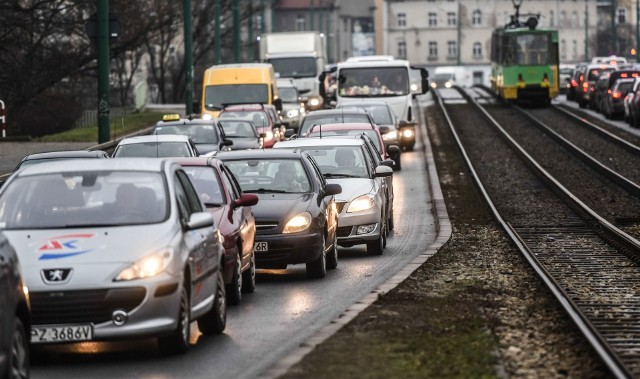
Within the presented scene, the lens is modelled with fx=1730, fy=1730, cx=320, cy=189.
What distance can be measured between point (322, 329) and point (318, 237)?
4.96m

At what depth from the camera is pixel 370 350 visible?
477 inches

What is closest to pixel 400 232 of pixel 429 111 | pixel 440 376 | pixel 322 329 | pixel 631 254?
pixel 631 254

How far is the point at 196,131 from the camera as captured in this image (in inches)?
1308

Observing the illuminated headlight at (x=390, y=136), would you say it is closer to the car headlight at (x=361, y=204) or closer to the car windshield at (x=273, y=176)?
the car headlight at (x=361, y=204)

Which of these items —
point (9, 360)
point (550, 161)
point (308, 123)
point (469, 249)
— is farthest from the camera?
point (550, 161)

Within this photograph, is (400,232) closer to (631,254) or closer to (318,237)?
(631,254)

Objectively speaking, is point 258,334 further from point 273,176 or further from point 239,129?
point 239,129

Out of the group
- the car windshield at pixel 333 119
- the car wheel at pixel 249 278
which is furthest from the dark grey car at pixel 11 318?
the car windshield at pixel 333 119

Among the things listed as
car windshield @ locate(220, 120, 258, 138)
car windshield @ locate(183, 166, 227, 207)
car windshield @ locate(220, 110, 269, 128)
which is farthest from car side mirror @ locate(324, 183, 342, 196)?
car windshield @ locate(220, 110, 269, 128)

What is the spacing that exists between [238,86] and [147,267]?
37.5 metres

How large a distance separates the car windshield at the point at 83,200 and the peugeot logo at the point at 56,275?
77 centimetres

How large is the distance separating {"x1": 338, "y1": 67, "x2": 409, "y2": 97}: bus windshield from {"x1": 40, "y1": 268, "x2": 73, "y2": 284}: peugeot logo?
37.5 meters

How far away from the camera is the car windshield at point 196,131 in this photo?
32.7 m

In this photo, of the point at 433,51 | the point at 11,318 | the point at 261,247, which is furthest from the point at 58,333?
the point at 433,51
